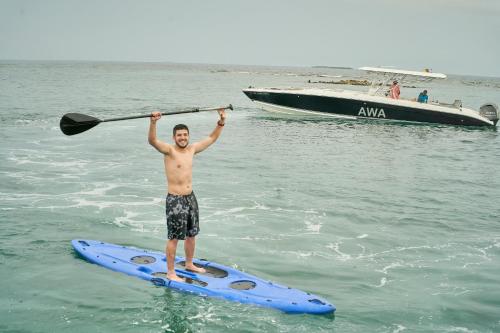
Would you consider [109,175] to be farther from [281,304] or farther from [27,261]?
[281,304]

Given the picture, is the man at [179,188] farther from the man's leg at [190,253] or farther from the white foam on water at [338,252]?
the white foam on water at [338,252]

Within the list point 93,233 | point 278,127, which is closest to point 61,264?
point 93,233

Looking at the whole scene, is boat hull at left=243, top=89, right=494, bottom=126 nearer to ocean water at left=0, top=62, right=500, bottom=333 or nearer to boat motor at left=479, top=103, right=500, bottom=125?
boat motor at left=479, top=103, right=500, bottom=125

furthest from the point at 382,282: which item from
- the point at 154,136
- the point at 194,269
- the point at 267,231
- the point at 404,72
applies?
the point at 404,72

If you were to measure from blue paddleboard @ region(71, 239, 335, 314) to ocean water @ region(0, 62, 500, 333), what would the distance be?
155 millimetres

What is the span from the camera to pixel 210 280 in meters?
7.90

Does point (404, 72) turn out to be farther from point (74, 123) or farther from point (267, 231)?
point (74, 123)

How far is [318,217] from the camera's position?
41.3ft

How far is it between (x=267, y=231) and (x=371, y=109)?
22857mm

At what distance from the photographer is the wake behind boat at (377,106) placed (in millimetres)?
31953

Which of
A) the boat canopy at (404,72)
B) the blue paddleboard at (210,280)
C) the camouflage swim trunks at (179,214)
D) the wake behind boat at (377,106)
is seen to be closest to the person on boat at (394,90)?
the wake behind boat at (377,106)

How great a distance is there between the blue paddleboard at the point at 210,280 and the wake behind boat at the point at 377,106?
25.5m

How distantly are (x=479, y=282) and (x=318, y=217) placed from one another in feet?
14.3

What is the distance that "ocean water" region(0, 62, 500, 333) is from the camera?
7344mm
